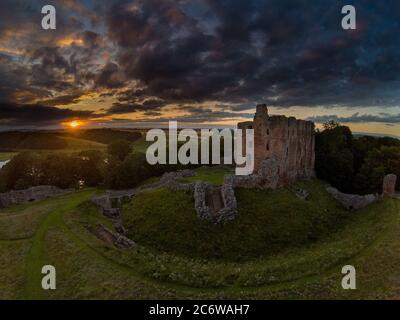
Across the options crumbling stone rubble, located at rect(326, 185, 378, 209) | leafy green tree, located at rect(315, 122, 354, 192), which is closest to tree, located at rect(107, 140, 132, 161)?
leafy green tree, located at rect(315, 122, 354, 192)

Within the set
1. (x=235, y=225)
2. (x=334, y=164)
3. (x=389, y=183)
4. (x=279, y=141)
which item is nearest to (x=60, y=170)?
(x=279, y=141)

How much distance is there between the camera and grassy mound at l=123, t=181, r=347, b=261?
3103 centimetres

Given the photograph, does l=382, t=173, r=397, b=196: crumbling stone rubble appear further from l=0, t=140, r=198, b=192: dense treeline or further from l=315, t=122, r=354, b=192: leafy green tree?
l=0, t=140, r=198, b=192: dense treeline

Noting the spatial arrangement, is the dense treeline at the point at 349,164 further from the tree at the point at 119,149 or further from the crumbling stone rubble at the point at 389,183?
the tree at the point at 119,149

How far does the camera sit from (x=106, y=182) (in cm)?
5672

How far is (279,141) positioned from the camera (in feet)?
151

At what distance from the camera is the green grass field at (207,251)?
2162cm

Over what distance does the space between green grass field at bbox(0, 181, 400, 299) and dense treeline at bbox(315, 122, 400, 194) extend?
51.4ft

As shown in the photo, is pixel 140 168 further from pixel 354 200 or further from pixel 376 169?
pixel 376 169

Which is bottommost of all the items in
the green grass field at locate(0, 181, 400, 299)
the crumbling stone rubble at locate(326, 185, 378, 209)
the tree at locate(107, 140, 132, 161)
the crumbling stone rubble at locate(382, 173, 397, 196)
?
the green grass field at locate(0, 181, 400, 299)

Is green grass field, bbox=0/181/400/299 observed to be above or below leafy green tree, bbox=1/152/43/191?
below

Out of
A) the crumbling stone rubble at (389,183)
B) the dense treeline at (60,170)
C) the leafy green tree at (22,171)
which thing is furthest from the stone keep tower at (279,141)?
the leafy green tree at (22,171)
